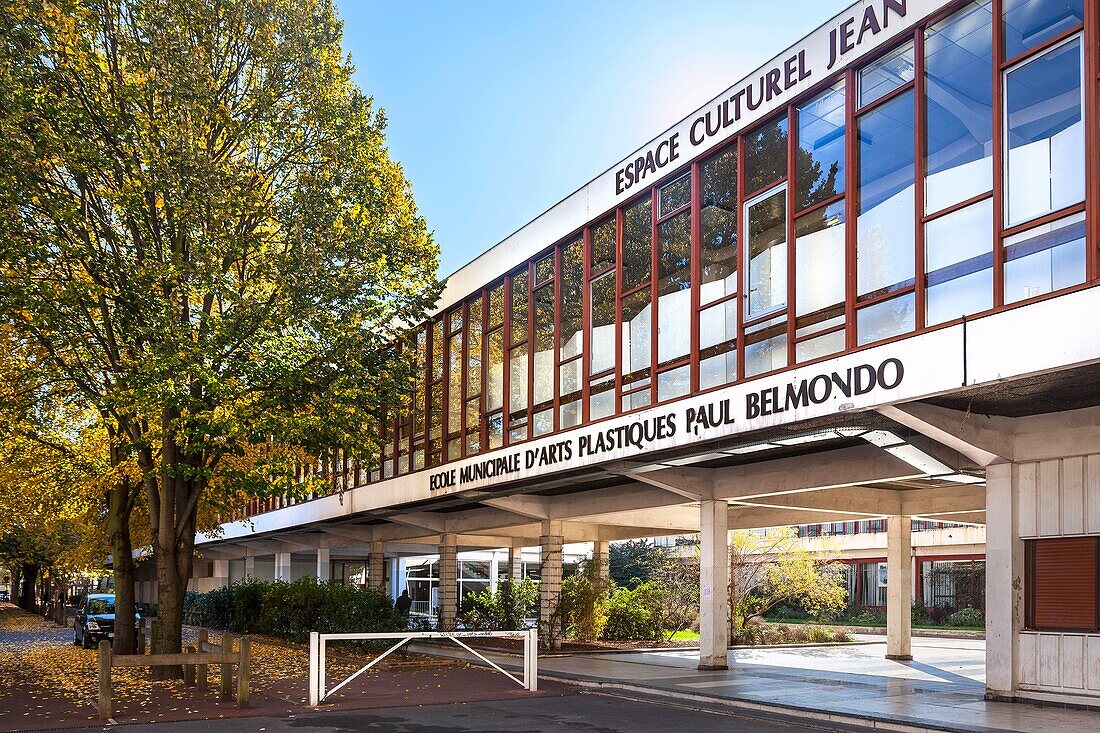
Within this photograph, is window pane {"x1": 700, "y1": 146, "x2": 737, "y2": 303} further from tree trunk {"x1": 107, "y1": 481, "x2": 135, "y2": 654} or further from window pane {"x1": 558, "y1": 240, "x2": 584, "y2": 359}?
tree trunk {"x1": 107, "y1": 481, "x2": 135, "y2": 654}

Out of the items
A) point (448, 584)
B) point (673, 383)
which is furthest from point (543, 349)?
point (448, 584)

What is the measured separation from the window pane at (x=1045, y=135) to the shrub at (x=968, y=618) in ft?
116

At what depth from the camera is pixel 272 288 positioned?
21.0 m

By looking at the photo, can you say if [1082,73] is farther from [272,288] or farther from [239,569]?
[239,569]

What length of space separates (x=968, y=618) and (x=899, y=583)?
22337 millimetres

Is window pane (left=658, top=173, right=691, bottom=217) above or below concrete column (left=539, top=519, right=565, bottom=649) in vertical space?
above

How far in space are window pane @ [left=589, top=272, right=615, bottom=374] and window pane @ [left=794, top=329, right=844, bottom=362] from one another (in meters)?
5.88

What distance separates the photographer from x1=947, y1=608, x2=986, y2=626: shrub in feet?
148

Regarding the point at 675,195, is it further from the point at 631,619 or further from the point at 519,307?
the point at 631,619

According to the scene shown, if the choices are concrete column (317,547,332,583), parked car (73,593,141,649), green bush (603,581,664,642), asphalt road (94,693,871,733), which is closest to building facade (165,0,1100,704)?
asphalt road (94,693,871,733)

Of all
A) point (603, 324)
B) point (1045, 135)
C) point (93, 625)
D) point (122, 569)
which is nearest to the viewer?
point (1045, 135)

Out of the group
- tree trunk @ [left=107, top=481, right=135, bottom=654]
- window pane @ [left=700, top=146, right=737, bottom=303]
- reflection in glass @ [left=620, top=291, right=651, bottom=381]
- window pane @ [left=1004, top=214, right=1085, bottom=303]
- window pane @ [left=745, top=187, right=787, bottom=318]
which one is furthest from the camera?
tree trunk @ [left=107, top=481, right=135, bottom=654]

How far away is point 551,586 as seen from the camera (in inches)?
1135

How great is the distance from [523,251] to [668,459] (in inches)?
301
